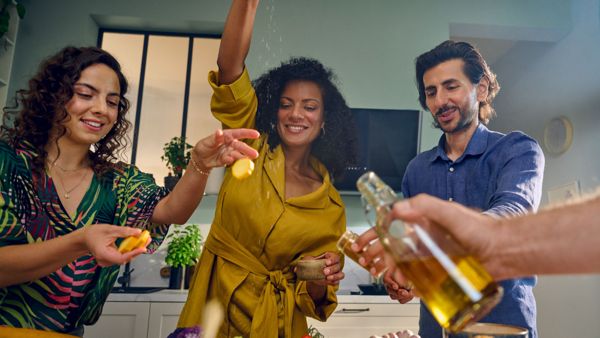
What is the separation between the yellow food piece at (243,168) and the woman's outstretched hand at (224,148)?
0.03m

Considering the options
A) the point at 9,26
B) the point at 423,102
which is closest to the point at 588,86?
the point at 423,102


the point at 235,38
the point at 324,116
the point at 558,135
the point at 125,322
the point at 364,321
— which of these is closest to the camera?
the point at 235,38

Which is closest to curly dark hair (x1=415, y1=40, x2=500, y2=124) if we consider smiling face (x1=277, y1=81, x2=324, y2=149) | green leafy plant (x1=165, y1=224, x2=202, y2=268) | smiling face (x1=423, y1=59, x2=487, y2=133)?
smiling face (x1=423, y1=59, x2=487, y2=133)

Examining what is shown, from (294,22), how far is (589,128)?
1.98m

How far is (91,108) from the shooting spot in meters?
1.14

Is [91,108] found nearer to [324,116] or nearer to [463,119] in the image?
[324,116]

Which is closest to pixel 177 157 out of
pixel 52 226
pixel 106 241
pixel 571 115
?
pixel 52 226

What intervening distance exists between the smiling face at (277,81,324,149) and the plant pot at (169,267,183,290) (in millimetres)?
1240

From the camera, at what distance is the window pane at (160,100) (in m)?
2.94

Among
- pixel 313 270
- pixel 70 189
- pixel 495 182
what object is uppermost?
pixel 495 182

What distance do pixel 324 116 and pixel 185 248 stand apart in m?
1.13

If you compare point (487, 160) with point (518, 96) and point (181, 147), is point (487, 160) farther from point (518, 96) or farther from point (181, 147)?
point (518, 96)

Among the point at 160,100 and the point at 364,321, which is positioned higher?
the point at 160,100

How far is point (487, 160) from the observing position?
4.18ft
